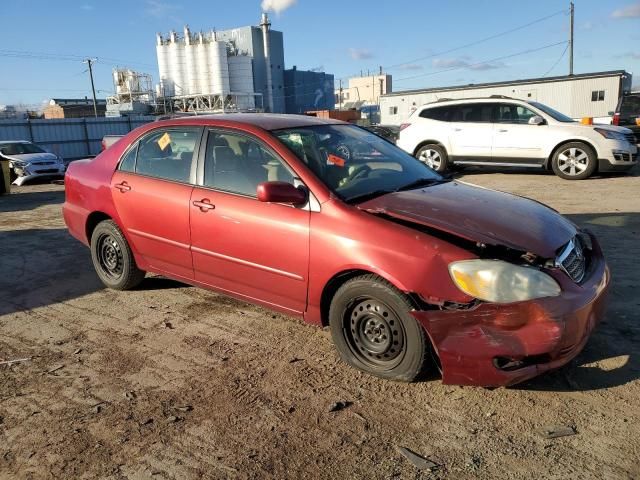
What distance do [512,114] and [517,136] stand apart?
51 centimetres

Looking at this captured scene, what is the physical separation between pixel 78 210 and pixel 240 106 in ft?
230

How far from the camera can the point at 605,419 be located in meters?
2.78

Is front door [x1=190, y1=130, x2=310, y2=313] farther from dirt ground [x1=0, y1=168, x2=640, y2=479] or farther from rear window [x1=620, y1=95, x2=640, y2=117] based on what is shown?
rear window [x1=620, y1=95, x2=640, y2=117]

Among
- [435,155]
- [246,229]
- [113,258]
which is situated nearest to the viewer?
[246,229]

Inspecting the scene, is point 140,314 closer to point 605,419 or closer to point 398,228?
point 398,228

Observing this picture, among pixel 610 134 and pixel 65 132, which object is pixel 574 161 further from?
pixel 65 132

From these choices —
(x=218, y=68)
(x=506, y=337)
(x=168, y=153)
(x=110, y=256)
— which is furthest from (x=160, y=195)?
(x=218, y=68)

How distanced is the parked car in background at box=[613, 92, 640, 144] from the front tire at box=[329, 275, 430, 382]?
1520cm

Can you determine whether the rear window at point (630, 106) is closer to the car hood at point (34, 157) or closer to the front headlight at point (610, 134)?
the front headlight at point (610, 134)

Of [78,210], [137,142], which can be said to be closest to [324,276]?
[137,142]

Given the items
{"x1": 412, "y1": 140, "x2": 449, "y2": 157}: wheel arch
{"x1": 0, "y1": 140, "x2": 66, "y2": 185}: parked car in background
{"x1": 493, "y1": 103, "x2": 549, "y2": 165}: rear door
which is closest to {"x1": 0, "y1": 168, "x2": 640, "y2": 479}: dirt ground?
{"x1": 493, "y1": 103, "x2": 549, "y2": 165}: rear door

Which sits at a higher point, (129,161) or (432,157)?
(129,161)

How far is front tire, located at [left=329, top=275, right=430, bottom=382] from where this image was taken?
3.01 m

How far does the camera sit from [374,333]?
321 cm
